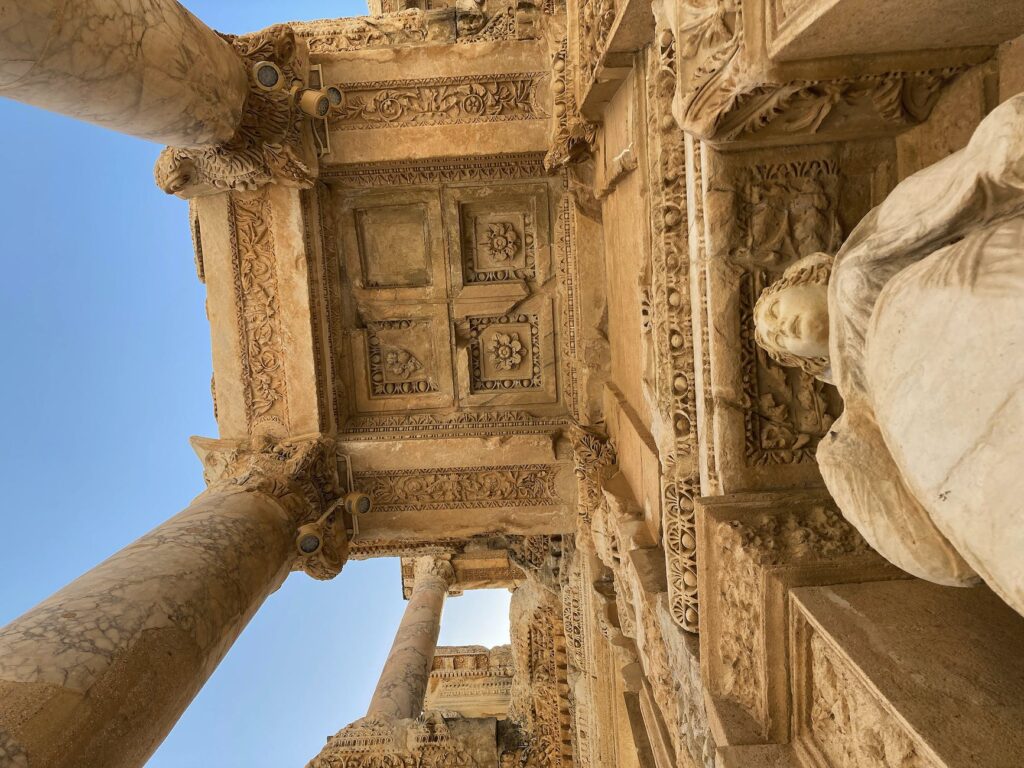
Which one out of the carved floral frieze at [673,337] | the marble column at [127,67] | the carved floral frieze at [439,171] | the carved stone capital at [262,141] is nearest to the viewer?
the marble column at [127,67]

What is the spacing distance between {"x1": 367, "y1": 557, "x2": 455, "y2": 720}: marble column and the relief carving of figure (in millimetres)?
6980

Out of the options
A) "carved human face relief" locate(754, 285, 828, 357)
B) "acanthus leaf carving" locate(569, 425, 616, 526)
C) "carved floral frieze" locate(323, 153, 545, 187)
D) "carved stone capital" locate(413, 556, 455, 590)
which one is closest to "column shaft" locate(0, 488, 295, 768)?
"acanthus leaf carving" locate(569, 425, 616, 526)

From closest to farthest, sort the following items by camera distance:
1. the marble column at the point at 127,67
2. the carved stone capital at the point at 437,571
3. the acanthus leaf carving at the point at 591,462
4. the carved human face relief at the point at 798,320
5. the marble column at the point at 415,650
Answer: the carved human face relief at the point at 798,320 < the marble column at the point at 127,67 < the acanthus leaf carving at the point at 591,462 < the marble column at the point at 415,650 < the carved stone capital at the point at 437,571

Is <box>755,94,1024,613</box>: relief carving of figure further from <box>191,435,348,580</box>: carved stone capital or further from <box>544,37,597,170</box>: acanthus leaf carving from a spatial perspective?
<box>191,435,348,580</box>: carved stone capital

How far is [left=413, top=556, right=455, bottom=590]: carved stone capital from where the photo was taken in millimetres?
10305

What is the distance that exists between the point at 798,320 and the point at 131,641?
3360mm

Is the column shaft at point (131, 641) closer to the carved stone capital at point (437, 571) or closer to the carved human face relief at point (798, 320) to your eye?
the carved human face relief at point (798, 320)

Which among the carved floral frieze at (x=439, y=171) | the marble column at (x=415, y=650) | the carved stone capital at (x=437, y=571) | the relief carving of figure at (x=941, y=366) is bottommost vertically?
the marble column at (x=415, y=650)

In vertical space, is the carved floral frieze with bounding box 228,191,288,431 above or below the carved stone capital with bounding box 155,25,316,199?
below

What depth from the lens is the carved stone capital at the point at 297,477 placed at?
16.2 feet

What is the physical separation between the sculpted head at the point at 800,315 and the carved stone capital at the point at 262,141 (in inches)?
162

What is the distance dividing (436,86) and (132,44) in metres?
2.40

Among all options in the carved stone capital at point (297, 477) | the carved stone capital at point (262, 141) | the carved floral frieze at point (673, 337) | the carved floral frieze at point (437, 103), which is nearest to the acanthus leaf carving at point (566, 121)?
the carved floral frieze at point (437, 103)

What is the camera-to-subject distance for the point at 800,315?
86.0 inches
